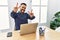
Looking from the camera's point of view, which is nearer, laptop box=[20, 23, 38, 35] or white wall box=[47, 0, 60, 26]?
laptop box=[20, 23, 38, 35]

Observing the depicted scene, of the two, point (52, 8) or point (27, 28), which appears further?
point (52, 8)

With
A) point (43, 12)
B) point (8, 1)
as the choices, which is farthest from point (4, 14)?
point (43, 12)

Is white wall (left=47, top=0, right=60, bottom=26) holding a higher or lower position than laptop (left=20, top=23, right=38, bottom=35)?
higher

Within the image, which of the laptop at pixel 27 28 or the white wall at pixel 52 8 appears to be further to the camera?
the white wall at pixel 52 8

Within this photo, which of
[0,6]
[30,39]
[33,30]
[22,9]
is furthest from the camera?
[0,6]

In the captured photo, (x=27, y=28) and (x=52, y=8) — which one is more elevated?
(x=52, y=8)

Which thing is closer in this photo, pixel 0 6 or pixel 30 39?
pixel 30 39

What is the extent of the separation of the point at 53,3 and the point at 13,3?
55.8 inches

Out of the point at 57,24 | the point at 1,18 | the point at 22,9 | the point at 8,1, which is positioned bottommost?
the point at 57,24

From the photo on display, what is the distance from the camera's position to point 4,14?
301 cm

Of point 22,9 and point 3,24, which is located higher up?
point 22,9

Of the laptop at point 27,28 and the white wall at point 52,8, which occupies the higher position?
the white wall at point 52,8

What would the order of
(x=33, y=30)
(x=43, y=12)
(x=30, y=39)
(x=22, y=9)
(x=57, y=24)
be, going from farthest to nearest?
(x=43, y=12) → (x=57, y=24) → (x=22, y=9) → (x=33, y=30) → (x=30, y=39)

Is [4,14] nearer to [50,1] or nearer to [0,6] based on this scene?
[0,6]
